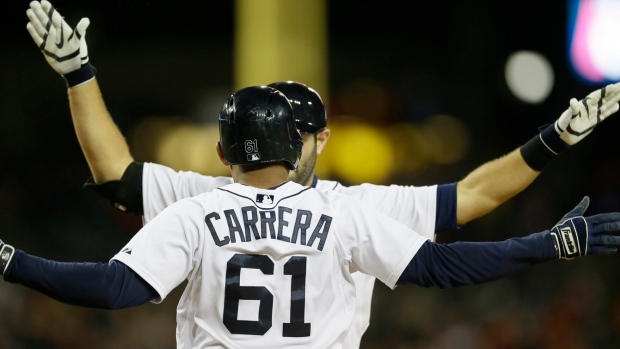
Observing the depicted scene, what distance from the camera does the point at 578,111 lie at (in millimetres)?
3625

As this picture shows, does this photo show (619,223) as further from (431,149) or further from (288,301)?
(431,149)

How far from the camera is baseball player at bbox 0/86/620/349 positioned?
2510 millimetres

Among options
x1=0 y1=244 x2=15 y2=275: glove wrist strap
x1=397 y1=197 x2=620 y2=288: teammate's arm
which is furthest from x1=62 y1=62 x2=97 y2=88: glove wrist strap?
x1=397 y1=197 x2=620 y2=288: teammate's arm

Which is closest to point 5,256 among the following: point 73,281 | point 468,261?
point 73,281

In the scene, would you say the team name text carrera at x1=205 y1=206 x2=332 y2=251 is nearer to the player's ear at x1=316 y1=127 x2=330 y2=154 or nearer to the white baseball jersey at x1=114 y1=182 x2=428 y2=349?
the white baseball jersey at x1=114 y1=182 x2=428 y2=349

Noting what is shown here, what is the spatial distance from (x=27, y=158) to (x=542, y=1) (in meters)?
6.67

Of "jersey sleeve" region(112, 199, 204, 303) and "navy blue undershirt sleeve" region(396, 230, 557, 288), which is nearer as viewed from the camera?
"jersey sleeve" region(112, 199, 204, 303)

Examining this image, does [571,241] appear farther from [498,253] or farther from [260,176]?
[260,176]

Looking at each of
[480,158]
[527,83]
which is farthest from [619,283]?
[527,83]

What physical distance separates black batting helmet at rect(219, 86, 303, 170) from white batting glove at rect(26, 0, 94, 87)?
1146 millimetres

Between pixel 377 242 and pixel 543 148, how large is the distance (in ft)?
4.62

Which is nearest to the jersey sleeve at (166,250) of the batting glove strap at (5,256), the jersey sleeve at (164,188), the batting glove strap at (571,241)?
the batting glove strap at (5,256)

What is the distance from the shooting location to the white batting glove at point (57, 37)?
354 centimetres

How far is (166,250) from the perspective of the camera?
2.52 meters
